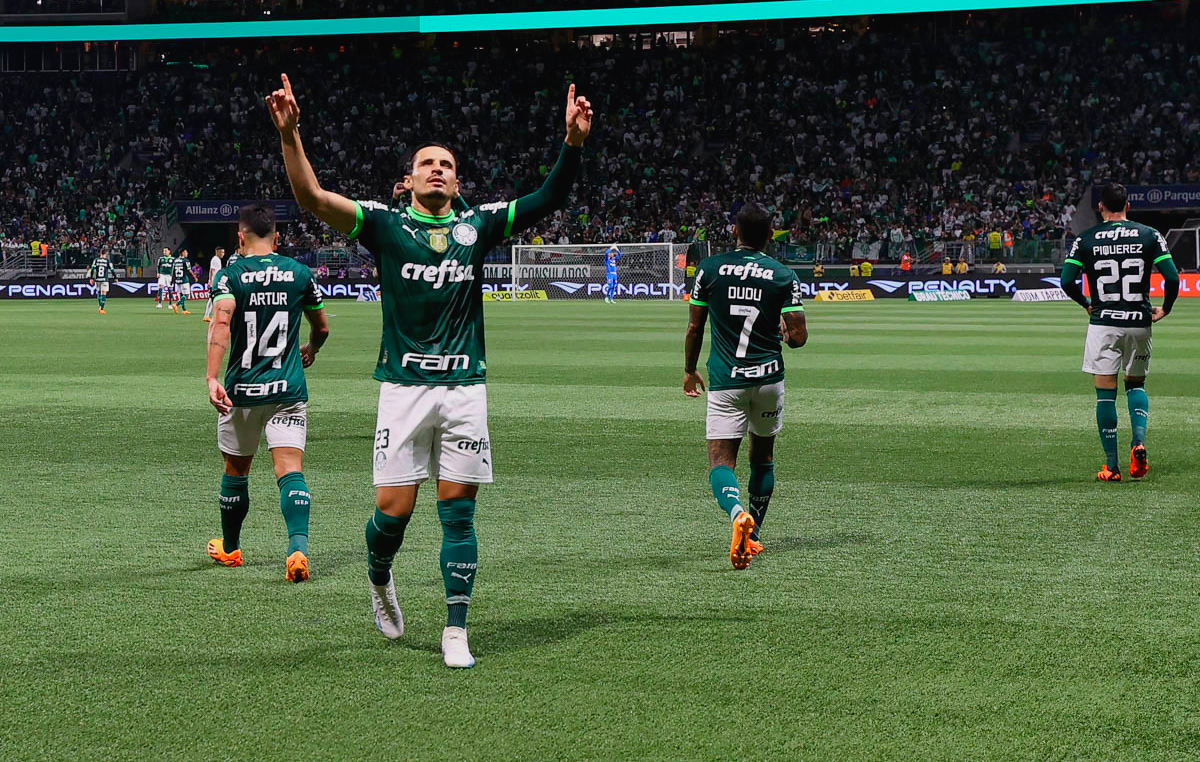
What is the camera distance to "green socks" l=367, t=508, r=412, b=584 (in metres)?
5.43

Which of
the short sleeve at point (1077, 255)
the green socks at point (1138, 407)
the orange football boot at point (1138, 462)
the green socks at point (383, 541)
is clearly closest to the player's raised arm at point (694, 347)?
the green socks at point (383, 541)

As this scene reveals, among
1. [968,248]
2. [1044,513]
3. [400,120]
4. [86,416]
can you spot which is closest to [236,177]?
[400,120]

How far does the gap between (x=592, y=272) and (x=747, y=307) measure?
4198 centimetres

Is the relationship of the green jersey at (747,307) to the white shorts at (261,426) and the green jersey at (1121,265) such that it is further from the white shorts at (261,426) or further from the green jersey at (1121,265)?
the green jersey at (1121,265)

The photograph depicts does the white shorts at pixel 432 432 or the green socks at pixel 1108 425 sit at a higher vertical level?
the white shorts at pixel 432 432

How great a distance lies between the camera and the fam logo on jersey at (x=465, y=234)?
17.5 ft

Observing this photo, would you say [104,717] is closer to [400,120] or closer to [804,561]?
[804,561]

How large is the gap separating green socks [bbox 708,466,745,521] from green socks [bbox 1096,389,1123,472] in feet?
13.5

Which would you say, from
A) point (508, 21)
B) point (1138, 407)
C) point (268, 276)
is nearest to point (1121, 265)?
point (1138, 407)

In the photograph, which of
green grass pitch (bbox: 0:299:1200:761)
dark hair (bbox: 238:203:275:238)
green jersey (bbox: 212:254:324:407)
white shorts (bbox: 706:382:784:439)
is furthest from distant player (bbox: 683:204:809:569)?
dark hair (bbox: 238:203:275:238)

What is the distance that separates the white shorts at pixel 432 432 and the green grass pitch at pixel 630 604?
765 mm

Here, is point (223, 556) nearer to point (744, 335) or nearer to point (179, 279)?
point (744, 335)

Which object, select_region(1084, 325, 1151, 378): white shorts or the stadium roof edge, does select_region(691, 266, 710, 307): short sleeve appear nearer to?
select_region(1084, 325, 1151, 378): white shorts

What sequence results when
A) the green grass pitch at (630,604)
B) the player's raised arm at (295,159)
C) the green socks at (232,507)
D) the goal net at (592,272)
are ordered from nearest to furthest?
the green grass pitch at (630,604), the player's raised arm at (295,159), the green socks at (232,507), the goal net at (592,272)
